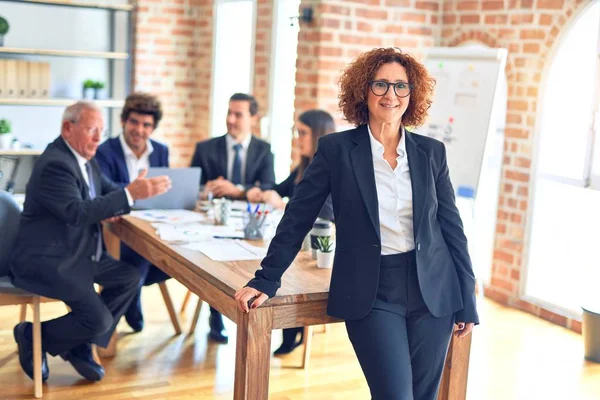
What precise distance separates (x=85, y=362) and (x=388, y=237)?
1.89 metres

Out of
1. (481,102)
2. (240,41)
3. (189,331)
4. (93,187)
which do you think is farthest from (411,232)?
(240,41)

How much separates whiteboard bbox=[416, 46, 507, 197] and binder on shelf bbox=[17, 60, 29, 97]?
10.3ft

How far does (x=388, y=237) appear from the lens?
99.9 inches

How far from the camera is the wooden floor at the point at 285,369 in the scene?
12.2 ft

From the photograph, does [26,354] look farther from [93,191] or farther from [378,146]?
[378,146]

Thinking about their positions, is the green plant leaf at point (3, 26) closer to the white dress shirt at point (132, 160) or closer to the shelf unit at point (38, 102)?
the shelf unit at point (38, 102)

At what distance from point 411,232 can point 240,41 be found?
481 centimetres

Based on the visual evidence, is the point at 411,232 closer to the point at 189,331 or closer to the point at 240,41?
the point at 189,331

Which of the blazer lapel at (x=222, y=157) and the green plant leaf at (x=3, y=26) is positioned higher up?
the green plant leaf at (x=3, y=26)

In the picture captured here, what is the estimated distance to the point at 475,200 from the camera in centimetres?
497

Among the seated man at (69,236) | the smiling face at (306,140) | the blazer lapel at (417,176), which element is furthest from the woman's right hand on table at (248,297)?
the smiling face at (306,140)

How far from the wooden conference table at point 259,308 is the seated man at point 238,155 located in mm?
1384

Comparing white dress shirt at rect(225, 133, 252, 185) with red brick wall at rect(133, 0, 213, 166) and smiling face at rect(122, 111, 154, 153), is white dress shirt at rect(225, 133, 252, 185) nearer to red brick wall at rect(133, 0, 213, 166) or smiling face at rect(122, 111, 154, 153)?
smiling face at rect(122, 111, 154, 153)

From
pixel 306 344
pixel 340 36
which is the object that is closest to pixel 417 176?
pixel 306 344
